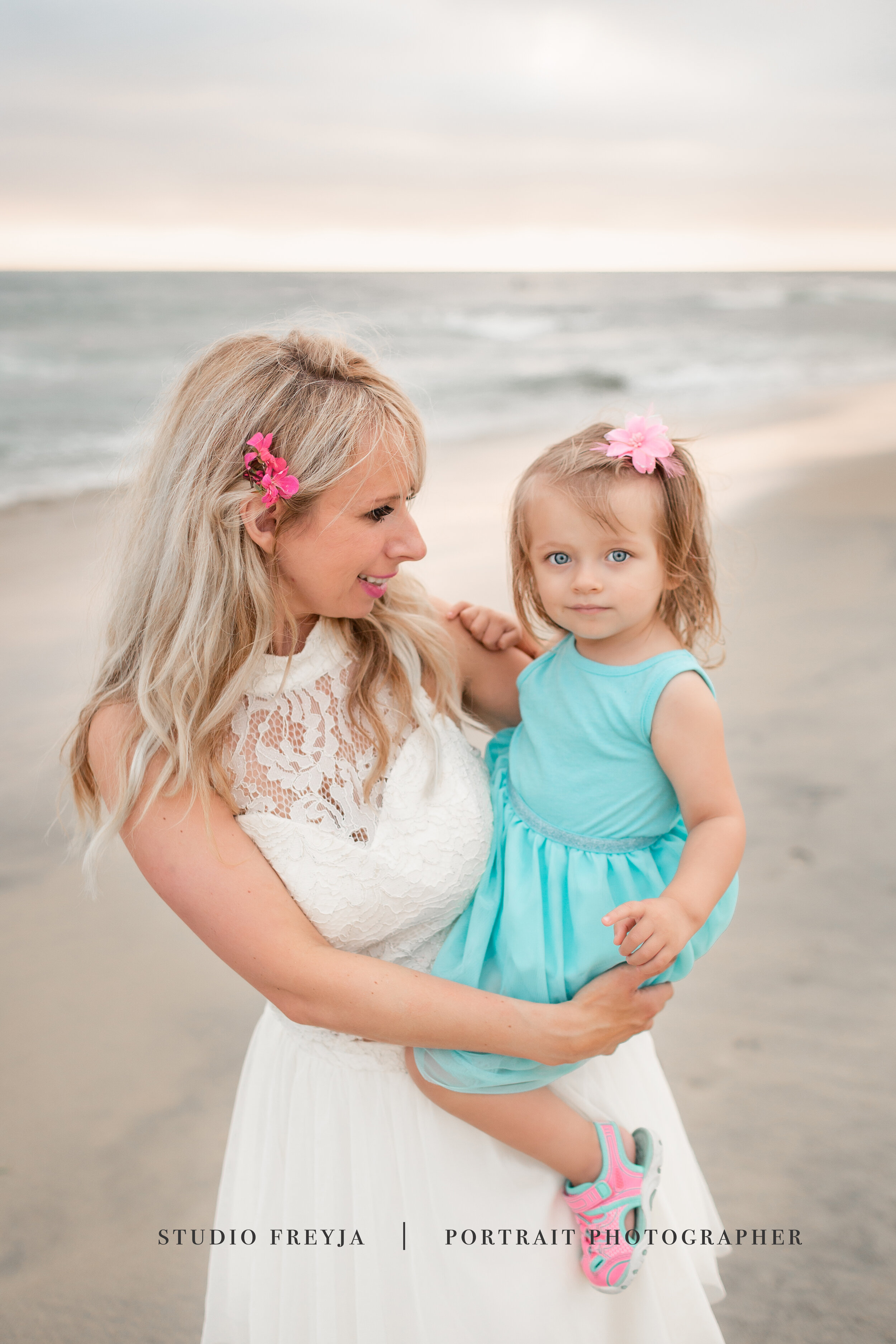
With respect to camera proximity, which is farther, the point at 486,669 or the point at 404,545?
the point at 486,669

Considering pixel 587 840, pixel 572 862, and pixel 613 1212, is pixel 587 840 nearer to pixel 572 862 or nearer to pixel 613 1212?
pixel 572 862

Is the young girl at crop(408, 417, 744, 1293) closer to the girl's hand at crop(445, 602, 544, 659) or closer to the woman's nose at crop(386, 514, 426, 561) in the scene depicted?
the woman's nose at crop(386, 514, 426, 561)

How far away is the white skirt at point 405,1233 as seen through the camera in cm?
141

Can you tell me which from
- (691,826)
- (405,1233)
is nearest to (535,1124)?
(405,1233)

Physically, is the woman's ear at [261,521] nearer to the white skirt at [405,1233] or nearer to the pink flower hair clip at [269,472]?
the pink flower hair clip at [269,472]

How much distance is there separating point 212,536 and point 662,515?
73cm

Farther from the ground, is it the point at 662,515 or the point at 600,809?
the point at 662,515

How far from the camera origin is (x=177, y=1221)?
2.24m

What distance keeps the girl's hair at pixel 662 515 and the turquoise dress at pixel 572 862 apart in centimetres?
17

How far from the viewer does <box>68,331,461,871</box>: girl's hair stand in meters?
1.33

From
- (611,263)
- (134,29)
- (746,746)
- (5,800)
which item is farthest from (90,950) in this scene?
(611,263)

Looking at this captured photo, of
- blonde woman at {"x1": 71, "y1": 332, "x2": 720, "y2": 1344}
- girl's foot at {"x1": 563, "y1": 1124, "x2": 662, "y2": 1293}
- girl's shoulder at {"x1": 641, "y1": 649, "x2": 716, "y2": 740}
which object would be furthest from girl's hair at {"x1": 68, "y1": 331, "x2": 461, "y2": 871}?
girl's foot at {"x1": 563, "y1": 1124, "x2": 662, "y2": 1293}

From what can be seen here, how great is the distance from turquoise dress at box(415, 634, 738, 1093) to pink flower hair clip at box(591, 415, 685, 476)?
311 millimetres

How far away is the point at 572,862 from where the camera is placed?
1.44 meters
